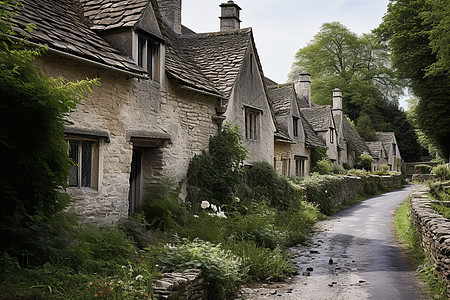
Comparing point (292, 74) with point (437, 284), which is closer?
point (437, 284)

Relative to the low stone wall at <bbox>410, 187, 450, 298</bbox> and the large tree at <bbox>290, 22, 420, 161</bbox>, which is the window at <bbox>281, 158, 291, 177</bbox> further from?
the large tree at <bbox>290, 22, 420, 161</bbox>

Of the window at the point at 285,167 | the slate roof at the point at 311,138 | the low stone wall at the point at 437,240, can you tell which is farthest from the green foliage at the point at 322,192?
the low stone wall at the point at 437,240

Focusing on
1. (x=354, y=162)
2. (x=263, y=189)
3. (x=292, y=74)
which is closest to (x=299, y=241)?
(x=263, y=189)

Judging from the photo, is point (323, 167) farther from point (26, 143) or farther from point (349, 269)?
point (26, 143)

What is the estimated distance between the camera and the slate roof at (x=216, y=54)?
47.4 ft

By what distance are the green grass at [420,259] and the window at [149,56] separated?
747 centimetres

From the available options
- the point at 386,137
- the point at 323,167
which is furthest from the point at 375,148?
the point at 323,167

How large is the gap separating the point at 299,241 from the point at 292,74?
159 ft

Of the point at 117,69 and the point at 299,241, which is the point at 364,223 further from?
the point at 117,69

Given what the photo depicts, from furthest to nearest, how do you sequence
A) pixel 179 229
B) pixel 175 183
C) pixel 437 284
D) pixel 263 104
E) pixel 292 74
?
pixel 292 74 < pixel 263 104 < pixel 175 183 < pixel 179 229 < pixel 437 284

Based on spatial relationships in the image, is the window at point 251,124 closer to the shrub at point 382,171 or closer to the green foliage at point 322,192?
the green foliage at point 322,192

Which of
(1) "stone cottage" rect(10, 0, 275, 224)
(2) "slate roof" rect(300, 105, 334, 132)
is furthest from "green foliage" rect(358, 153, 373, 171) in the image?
(1) "stone cottage" rect(10, 0, 275, 224)

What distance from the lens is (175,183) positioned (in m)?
11.0

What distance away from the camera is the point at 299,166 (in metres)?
25.5
